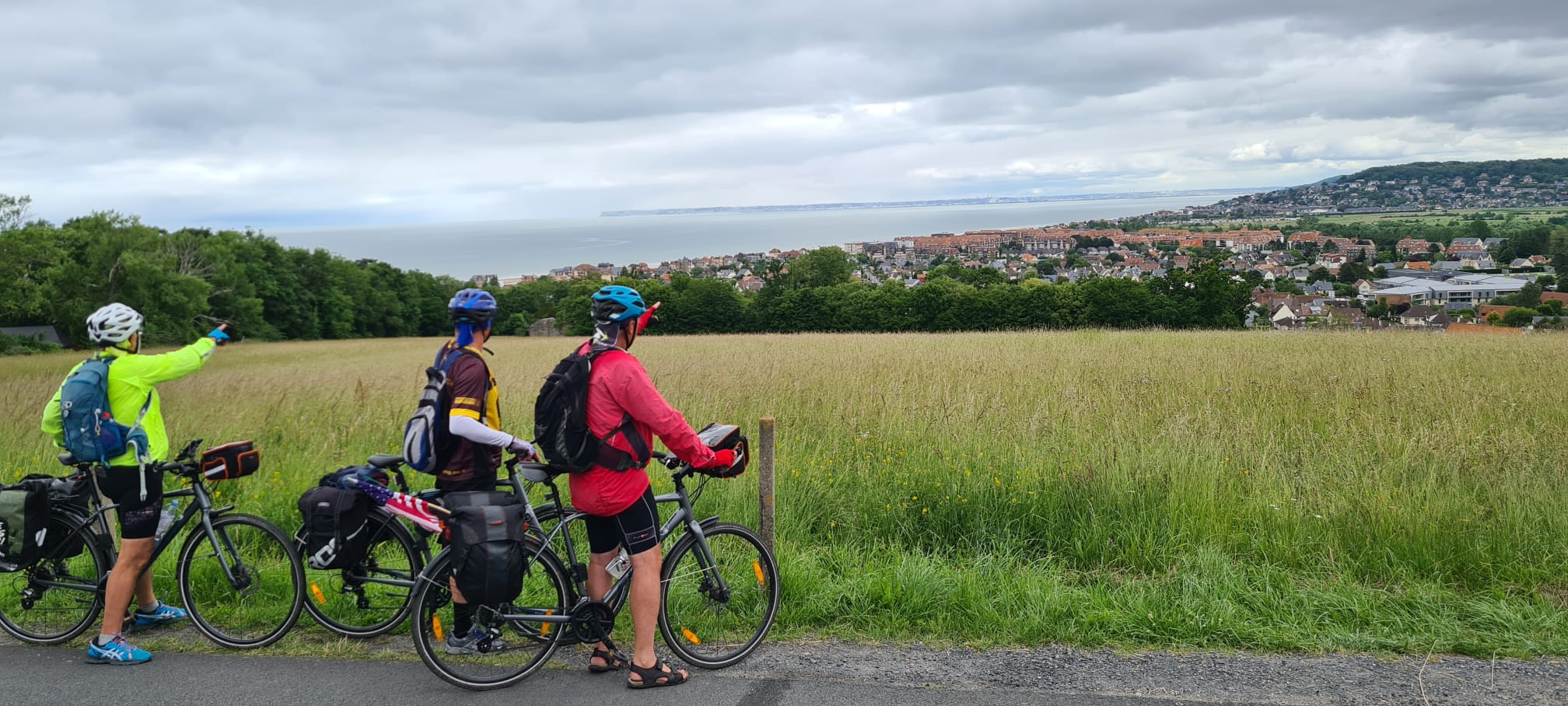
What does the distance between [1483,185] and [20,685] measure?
25691cm

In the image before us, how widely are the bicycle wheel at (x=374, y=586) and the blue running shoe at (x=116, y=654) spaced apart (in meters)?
0.75

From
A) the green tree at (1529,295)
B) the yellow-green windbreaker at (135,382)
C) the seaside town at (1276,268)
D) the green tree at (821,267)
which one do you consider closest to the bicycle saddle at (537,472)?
the yellow-green windbreaker at (135,382)

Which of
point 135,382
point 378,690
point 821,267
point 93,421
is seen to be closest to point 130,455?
point 93,421

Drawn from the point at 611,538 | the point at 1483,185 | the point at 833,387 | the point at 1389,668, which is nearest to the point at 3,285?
the point at 833,387

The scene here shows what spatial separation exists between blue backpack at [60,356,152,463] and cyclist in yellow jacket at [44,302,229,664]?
0.04m

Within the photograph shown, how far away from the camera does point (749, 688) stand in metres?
4.04

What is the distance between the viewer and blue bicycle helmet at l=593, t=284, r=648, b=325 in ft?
12.6

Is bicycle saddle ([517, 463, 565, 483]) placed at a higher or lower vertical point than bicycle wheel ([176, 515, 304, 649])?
higher

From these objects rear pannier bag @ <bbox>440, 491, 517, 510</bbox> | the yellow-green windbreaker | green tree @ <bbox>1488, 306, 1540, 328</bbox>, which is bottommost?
green tree @ <bbox>1488, 306, 1540, 328</bbox>

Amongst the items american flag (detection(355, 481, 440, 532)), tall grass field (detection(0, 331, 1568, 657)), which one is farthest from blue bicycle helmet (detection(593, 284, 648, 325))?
tall grass field (detection(0, 331, 1568, 657))

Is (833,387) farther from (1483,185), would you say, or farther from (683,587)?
(1483,185)

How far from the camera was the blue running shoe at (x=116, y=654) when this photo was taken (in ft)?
14.5

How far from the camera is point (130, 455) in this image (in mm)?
4379

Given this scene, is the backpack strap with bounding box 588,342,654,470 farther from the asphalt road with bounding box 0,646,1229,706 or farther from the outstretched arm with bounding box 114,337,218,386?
the outstretched arm with bounding box 114,337,218,386
